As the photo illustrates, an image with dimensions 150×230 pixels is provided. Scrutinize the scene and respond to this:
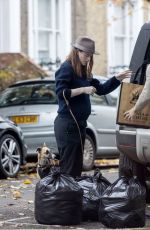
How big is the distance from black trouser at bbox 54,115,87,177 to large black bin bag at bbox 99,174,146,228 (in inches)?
30.5

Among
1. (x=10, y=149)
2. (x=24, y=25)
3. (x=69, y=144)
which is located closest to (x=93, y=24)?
(x=24, y=25)

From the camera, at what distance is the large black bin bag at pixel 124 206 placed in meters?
8.02

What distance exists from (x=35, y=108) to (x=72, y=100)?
5.15 metres

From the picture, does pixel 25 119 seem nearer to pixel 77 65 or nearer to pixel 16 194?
pixel 16 194

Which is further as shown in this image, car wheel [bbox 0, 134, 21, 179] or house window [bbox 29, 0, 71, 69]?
house window [bbox 29, 0, 71, 69]

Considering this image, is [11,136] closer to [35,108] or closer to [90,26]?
[35,108]

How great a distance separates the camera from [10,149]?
12688mm

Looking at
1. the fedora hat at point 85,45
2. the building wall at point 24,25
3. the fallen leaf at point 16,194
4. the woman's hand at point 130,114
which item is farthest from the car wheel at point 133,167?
the building wall at point 24,25

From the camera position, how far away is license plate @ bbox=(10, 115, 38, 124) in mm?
13719

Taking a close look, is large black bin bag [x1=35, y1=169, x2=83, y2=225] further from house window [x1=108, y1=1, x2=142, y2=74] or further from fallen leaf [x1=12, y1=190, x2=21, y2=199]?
house window [x1=108, y1=1, x2=142, y2=74]

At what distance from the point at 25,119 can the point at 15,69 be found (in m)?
5.85

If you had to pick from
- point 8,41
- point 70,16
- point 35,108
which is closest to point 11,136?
point 35,108

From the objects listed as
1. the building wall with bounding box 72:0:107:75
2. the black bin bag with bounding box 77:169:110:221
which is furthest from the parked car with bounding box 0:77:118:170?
the building wall with bounding box 72:0:107:75

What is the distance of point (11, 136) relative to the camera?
12.8 m
